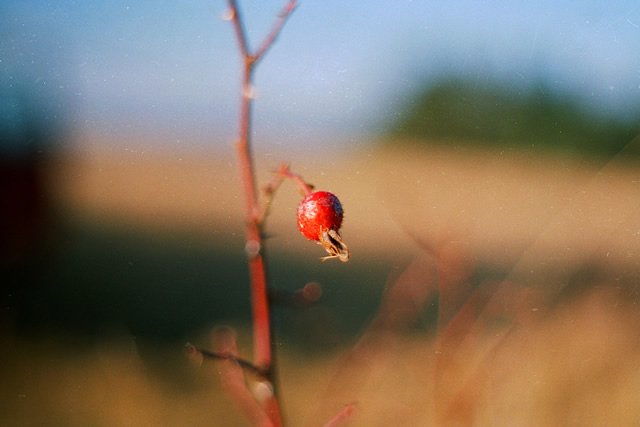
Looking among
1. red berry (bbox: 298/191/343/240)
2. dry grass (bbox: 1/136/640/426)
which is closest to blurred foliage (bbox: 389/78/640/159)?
dry grass (bbox: 1/136/640/426)

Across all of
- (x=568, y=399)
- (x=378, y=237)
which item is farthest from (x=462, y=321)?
(x=378, y=237)

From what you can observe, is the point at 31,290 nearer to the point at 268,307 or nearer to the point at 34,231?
the point at 34,231

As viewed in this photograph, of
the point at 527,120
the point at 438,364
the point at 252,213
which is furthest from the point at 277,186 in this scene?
the point at 527,120

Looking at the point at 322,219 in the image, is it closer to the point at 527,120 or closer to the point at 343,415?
the point at 343,415

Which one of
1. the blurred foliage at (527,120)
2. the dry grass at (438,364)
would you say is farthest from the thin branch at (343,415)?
the blurred foliage at (527,120)

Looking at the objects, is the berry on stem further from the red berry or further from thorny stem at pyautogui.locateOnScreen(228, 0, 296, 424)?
thorny stem at pyautogui.locateOnScreen(228, 0, 296, 424)

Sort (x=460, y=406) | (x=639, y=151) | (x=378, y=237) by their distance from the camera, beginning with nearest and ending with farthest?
1. (x=460, y=406)
2. (x=378, y=237)
3. (x=639, y=151)

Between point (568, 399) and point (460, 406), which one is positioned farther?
point (568, 399)

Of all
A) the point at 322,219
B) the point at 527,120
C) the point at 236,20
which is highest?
the point at 236,20
